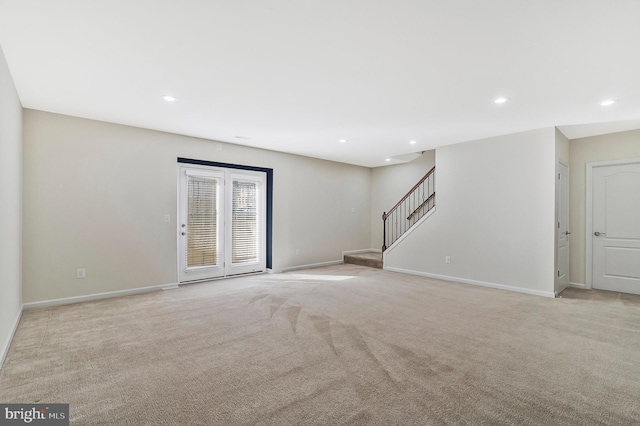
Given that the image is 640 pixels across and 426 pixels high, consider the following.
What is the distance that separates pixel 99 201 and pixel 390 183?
6.55 m

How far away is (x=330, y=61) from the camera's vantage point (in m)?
2.85

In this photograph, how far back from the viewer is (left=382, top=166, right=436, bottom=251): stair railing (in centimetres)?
748

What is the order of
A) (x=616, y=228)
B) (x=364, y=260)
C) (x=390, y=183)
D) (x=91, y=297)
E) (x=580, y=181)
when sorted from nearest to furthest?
(x=91, y=297) → (x=616, y=228) → (x=580, y=181) → (x=364, y=260) → (x=390, y=183)

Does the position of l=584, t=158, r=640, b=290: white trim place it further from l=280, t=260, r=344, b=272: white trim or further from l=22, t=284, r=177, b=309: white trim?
l=22, t=284, r=177, b=309: white trim

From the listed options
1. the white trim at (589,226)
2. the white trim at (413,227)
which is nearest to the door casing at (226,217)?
the white trim at (413,227)

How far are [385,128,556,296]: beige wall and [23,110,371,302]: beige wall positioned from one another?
3.99 meters

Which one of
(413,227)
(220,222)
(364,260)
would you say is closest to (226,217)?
(220,222)

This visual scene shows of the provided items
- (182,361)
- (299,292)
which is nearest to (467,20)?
(182,361)

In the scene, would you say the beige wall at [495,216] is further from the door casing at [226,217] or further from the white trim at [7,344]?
the white trim at [7,344]

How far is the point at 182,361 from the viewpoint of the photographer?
271cm

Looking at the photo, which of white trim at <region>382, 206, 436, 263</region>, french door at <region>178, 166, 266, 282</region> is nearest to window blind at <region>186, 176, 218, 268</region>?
french door at <region>178, 166, 266, 282</region>

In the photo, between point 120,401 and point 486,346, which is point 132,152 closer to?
point 120,401

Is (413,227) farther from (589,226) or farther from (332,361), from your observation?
(332,361)

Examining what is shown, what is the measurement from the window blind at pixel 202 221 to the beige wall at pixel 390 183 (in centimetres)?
464
